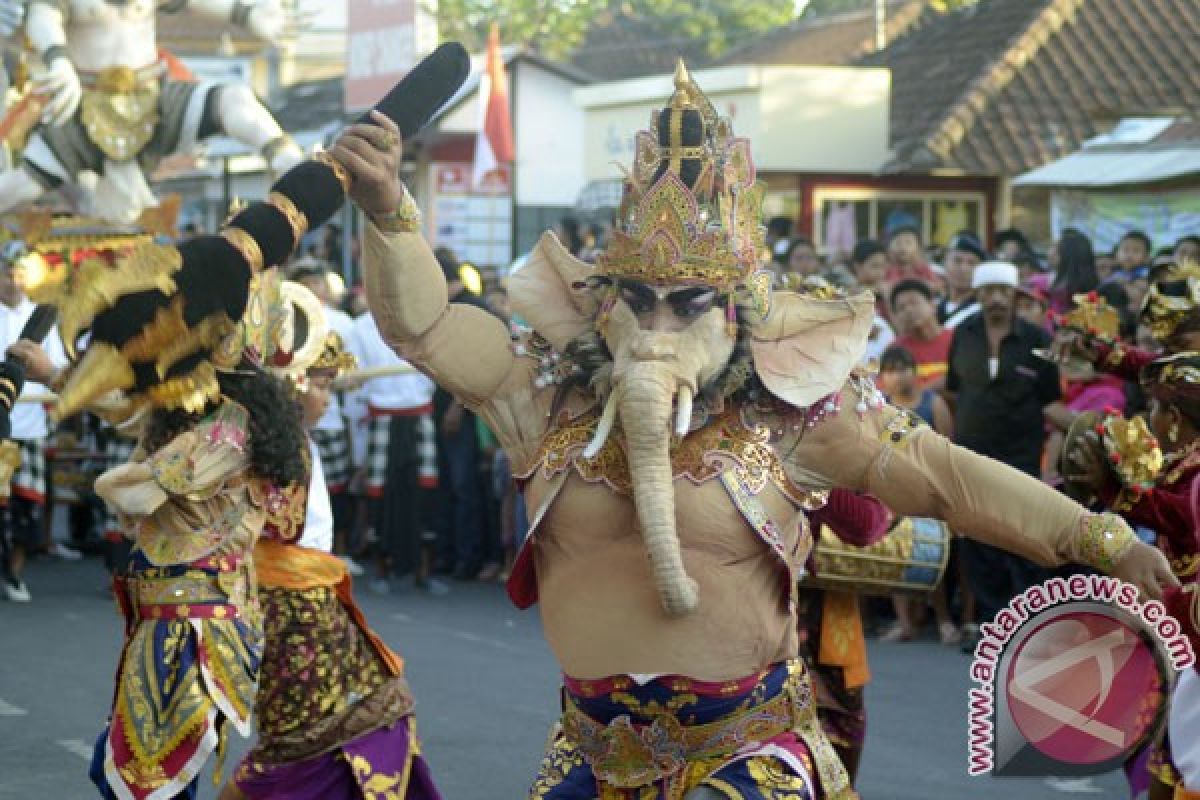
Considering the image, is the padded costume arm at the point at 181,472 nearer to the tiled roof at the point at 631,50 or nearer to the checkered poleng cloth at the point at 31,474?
the checkered poleng cloth at the point at 31,474

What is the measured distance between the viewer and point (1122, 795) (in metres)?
7.95

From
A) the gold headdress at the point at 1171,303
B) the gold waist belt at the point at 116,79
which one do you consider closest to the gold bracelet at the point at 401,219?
the gold headdress at the point at 1171,303

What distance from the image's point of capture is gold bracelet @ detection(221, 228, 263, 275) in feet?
11.8

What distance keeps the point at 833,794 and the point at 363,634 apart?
252 cm

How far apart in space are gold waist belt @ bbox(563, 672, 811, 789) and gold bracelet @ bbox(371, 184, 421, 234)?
1.10 metres

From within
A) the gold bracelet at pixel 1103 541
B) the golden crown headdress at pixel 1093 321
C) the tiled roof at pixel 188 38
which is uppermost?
the tiled roof at pixel 188 38

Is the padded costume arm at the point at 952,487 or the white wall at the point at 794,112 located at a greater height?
the white wall at the point at 794,112

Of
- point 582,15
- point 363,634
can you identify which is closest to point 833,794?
point 363,634

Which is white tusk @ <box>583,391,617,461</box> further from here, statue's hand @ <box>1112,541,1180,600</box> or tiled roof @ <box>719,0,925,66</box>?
tiled roof @ <box>719,0,925,66</box>

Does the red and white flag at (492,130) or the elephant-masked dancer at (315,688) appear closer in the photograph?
the elephant-masked dancer at (315,688)

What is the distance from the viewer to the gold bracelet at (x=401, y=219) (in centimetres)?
443

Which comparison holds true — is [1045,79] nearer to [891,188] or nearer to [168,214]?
[891,188]

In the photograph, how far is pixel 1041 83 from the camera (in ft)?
74.6

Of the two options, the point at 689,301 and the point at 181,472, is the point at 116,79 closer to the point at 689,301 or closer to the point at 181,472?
the point at 181,472
